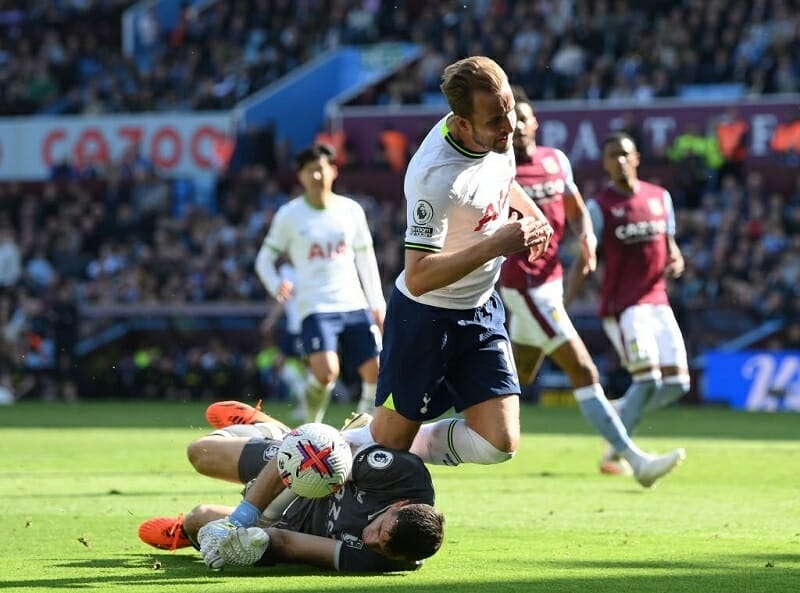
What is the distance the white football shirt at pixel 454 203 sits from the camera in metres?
7.31

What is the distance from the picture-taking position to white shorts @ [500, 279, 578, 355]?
1180cm

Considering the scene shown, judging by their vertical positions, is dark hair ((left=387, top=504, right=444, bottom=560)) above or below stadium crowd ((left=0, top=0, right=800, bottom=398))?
above

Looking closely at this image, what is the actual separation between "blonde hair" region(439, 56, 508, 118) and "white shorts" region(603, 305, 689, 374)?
5.98 metres

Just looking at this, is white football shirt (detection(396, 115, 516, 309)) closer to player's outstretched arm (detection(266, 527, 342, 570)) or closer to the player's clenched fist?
the player's clenched fist

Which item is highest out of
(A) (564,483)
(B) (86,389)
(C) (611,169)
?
(C) (611,169)

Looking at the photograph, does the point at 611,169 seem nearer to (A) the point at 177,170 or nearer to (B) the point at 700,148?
(B) the point at 700,148

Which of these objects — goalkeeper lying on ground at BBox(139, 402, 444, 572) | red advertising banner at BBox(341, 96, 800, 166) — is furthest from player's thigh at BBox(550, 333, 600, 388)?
red advertising banner at BBox(341, 96, 800, 166)

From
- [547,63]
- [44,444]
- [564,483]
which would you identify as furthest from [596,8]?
[564,483]

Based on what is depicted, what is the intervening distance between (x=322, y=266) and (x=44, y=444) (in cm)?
382

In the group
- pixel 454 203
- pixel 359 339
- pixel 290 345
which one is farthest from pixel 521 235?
pixel 290 345

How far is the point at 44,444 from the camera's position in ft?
51.5

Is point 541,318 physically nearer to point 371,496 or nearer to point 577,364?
point 577,364

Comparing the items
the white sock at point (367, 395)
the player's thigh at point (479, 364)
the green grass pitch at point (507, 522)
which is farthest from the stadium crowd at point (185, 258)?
the player's thigh at point (479, 364)

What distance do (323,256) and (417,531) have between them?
698 cm
